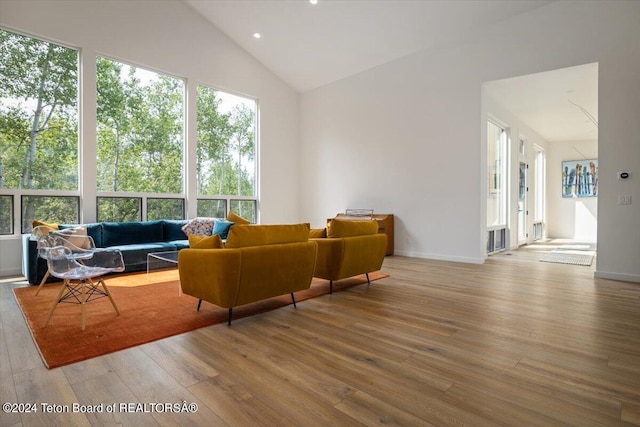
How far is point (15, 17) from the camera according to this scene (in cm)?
492

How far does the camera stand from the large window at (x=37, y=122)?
16.3 feet

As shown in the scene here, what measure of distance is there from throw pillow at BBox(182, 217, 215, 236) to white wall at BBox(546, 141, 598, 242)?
33.7 ft

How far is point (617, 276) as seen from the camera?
4789 millimetres

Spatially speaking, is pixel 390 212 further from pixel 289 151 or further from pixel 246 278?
pixel 246 278

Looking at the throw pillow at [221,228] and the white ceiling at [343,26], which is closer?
the white ceiling at [343,26]

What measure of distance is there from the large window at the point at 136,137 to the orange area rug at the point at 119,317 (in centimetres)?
216

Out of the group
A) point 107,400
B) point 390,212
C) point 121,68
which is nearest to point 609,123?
point 390,212

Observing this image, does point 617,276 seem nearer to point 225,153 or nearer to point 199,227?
point 199,227

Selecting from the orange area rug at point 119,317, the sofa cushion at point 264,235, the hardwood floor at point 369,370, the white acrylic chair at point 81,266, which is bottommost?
the hardwood floor at point 369,370

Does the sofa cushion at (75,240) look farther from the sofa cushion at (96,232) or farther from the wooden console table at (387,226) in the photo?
Answer: the wooden console table at (387,226)

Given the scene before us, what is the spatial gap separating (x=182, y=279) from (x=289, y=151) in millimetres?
6173

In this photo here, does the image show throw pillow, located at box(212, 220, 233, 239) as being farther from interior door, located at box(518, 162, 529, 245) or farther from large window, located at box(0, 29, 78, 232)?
interior door, located at box(518, 162, 529, 245)

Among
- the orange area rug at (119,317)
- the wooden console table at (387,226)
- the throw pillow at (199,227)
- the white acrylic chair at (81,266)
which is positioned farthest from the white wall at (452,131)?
the white acrylic chair at (81,266)

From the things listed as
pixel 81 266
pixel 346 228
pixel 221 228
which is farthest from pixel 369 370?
pixel 221 228
